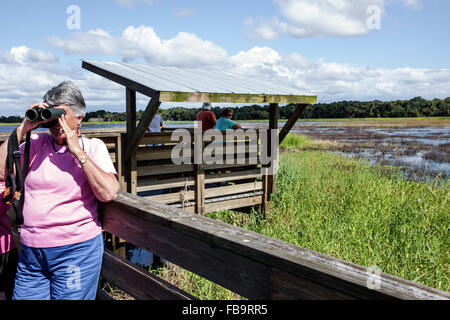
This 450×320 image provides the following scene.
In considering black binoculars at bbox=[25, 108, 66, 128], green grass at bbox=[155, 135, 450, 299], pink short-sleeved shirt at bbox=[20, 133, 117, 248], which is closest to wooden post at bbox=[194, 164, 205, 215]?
green grass at bbox=[155, 135, 450, 299]

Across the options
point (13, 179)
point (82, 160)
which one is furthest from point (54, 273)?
point (82, 160)

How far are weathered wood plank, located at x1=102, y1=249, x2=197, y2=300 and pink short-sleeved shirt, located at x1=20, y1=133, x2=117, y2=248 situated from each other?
0.32 metres

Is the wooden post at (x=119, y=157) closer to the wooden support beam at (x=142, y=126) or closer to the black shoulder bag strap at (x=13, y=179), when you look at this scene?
the wooden support beam at (x=142, y=126)

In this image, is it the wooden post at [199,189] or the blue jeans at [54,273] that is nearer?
the blue jeans at [54,273]

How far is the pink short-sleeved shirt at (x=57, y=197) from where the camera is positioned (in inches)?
80.0

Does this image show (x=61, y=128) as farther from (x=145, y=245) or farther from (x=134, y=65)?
(x=134, y=65)

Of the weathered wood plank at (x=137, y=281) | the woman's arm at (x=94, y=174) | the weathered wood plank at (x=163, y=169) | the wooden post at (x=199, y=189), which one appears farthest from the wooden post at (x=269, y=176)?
the woman's arm at (x=94, y=174)

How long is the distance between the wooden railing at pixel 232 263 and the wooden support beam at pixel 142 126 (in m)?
2.80
